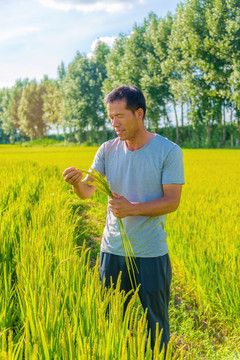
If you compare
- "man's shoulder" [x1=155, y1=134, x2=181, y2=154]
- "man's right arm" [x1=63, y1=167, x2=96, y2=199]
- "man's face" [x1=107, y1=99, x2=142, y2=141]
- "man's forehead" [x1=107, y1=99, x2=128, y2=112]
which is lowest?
"man's right arm" [x1=63, y1=167, x2=96, y2=199]

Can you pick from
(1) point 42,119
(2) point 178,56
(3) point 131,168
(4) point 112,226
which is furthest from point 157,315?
(1) point 42,119

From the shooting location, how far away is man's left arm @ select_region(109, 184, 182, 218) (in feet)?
6.31

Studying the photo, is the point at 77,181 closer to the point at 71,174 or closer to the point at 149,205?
the point at 71,174

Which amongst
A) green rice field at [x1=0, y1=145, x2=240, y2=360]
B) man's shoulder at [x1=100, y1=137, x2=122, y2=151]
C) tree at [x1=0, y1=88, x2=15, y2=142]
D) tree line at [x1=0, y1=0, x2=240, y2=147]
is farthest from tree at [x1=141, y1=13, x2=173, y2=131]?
tree at [x1=0, y1=88, x2=15, y2=142]

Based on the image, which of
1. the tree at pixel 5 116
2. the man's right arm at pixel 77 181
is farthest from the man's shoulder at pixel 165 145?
the tree at pixel 5 116

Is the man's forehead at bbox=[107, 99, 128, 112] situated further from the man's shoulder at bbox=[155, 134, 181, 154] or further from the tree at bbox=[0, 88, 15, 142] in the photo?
the tree at bbox=[0, 88, 15, 142]

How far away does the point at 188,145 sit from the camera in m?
35.4

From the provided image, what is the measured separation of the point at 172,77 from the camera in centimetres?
3441

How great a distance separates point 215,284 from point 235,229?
75 centimetres

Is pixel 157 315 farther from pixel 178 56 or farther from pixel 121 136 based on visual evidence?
pixel 178 56

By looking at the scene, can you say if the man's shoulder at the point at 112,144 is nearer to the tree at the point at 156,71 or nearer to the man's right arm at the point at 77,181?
the man's right arm at the point at 77,181

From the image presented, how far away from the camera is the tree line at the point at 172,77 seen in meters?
27.8

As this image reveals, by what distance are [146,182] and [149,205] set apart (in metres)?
0.20

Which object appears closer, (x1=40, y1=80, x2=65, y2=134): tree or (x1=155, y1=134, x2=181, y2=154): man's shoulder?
(x1=155, y1=134, x2=181, y2=154): man's shoulder
